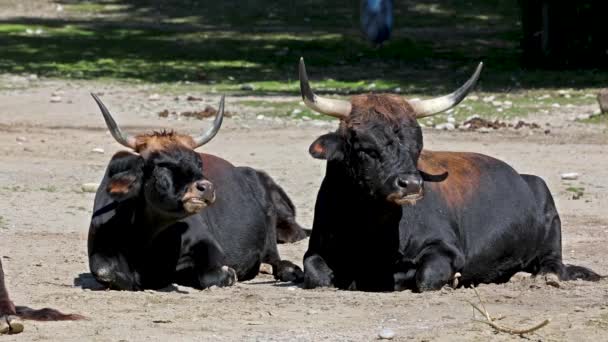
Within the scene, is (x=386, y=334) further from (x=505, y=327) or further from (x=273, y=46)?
(x=273, y=46)

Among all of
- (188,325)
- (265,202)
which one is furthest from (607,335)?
(265,202)

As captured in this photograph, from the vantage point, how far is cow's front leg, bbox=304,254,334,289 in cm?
1057

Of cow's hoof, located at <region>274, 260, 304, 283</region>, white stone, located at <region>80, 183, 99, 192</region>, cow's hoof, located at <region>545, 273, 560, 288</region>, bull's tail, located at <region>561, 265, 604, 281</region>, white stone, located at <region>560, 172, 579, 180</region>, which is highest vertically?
cow's hoof, located at <region>545, 273, 560, 288</region>

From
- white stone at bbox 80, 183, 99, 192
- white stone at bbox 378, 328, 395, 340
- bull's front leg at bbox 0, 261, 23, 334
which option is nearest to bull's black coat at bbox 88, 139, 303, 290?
bull's front leg at bbox 0, 261, 23, 334

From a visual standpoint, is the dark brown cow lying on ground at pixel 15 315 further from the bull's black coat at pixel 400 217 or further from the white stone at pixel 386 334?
the bull's black coat at pixel 400 217

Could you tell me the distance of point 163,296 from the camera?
10.2 metres

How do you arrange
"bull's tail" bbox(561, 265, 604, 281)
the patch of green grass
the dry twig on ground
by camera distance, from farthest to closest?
"bull's tail" bbox(561, 265, 604, 281) < the patch of green grass < the dry twig on ground

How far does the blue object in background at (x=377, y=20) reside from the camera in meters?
34.3

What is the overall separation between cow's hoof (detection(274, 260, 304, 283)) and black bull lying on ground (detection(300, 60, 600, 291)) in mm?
783

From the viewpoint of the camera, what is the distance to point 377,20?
34.5 meters

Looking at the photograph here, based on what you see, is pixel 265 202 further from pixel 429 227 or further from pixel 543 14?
pixel 543 14

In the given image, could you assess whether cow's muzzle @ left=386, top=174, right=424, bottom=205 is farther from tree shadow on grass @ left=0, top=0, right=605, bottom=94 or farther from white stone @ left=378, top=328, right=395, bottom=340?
tree shadow on grass @ left=0, top=0, right=605, bottom=94

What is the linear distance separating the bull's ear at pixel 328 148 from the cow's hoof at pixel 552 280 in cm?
158

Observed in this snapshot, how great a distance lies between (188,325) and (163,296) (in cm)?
124
